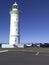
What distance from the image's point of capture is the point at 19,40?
57281 millimetres

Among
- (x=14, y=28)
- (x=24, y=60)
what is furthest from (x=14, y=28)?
(x=24, y=60)

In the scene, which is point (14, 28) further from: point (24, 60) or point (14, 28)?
point (24, 60)

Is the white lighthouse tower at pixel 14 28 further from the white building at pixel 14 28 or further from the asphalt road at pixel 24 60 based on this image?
the asphalt road at pixel 24 60

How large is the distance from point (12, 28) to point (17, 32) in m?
1.78

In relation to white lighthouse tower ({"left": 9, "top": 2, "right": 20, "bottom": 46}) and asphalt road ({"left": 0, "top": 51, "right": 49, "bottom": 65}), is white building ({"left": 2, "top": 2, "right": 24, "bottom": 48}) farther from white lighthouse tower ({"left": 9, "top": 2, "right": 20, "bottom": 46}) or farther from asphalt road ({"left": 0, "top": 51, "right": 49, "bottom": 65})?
asphalt road ({"left": 0, "top": 51, "right": 49, "bottom": 65})

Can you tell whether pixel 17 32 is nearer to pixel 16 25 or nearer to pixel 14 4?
pixel 16 25

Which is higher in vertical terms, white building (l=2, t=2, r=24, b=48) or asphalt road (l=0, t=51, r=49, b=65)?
white building (l=2, t=2, r=24, b=48)

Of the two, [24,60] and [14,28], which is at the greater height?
[14,28]

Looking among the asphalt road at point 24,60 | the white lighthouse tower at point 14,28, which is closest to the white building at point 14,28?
the white lighthouse tower at point 14,28

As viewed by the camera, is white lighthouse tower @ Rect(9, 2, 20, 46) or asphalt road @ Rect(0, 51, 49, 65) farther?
white lighthouse tower @ Rect(9, 2, 20, 46)

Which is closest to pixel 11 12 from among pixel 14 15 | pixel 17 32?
pixel 14 15

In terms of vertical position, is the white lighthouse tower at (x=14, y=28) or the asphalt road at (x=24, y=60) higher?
the white lighthouse tower at (x=14, y=28)

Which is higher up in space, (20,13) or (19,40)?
(20,13)

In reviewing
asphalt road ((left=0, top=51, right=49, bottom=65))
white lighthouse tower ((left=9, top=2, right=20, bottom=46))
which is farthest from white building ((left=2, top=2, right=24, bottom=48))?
asphalt road ((left=0, top=51, right=49, bottom=65))
